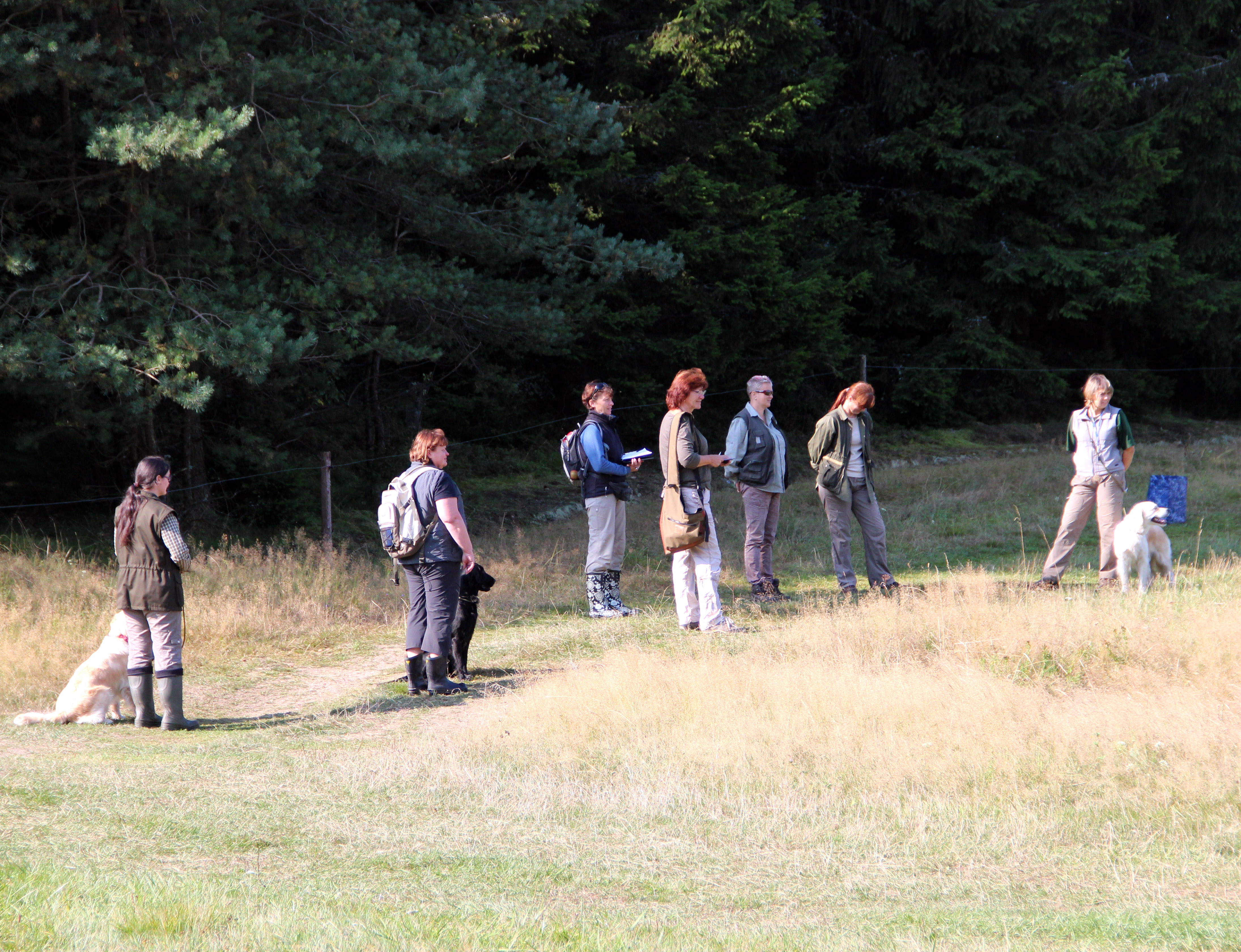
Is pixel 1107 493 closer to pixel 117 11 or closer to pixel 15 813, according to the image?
pixel 15 813

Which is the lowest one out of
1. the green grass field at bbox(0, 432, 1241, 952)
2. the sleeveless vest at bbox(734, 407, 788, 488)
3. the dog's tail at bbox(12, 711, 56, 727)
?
the green grass field at bbox(0, 432, 1241, 952)

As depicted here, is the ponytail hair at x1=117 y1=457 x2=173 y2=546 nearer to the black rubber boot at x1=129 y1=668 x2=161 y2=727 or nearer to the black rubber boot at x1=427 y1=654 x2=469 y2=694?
the black rubber boot at x1=129 y1=668 x2=161 y2=727

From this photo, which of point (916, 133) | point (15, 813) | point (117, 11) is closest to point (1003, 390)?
point (916, 133)

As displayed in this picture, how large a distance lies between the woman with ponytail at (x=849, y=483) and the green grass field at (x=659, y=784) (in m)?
0.48

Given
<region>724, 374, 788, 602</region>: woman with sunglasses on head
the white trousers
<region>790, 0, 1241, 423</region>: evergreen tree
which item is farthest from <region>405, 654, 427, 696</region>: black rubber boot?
<region>790, 0, 1241, 423</region>: evergreen tree

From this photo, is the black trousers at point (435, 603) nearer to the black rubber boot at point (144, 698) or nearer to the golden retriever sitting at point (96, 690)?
the black rubber boot at point (144, 698)

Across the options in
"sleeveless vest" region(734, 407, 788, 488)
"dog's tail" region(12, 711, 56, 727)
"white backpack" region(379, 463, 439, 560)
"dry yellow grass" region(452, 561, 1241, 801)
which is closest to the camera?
"dry yellow grass" region(452, 561, 1241, 801)

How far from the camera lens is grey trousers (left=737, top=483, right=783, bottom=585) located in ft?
33.4

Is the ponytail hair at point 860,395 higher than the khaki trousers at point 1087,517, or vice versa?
the ponytail hair at point 860,395

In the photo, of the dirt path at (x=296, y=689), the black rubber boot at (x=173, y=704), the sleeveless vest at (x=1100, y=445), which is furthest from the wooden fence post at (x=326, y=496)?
the sleeveless vest at (x=1100, y=445)

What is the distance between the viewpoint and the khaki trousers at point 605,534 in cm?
948

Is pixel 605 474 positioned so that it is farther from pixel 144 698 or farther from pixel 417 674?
pixel 144 698

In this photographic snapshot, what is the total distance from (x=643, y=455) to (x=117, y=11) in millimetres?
6916

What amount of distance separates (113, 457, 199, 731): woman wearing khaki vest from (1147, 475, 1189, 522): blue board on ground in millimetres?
10586
